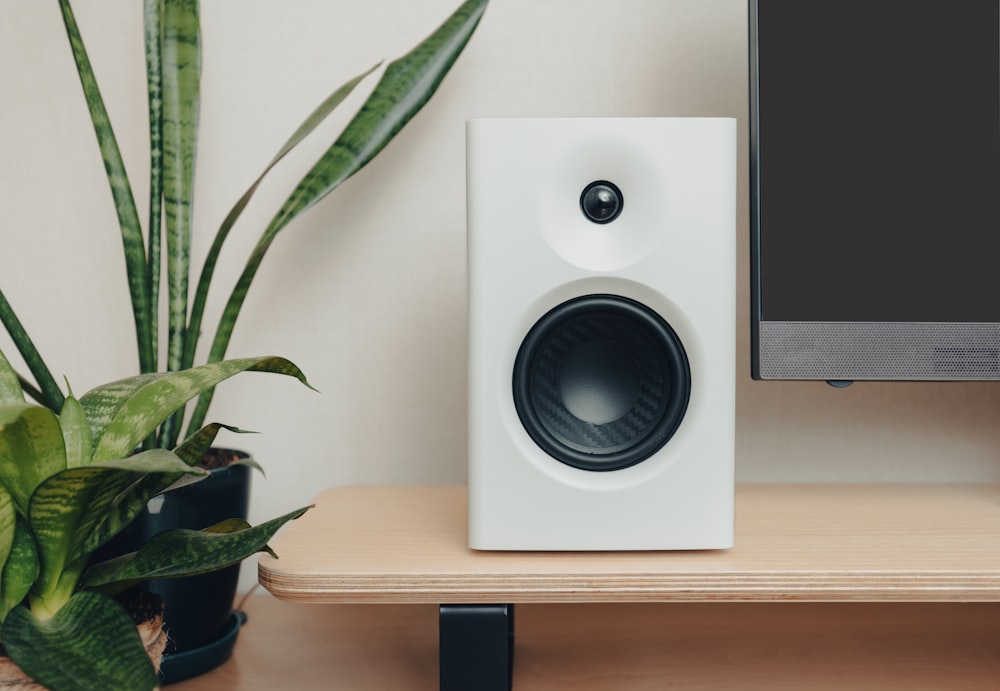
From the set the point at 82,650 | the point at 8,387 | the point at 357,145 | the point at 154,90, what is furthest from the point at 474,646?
the point at 154,90

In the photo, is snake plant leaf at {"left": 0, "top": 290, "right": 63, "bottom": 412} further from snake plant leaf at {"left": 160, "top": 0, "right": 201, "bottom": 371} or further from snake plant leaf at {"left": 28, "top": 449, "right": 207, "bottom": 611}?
snake plant leaf at {"left": 28, "top": 449, "right": 207, "bottom": 611}

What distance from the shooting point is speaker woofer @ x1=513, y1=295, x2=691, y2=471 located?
0.56 meters

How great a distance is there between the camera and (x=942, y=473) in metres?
0.89

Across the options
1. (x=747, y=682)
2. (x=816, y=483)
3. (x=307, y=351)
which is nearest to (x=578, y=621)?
(x=747, y=682)

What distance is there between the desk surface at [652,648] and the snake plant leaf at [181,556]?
0.21m

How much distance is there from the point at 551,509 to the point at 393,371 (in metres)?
0.38

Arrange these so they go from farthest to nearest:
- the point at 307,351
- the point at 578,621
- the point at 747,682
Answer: the point at 307,351 < the point at 578,621 < the point at 747,682

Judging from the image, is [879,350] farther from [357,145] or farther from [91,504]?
[91,504]

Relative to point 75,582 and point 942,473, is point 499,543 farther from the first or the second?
point 942,473

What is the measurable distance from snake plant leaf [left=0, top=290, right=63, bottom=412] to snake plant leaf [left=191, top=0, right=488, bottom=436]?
0.12 meters

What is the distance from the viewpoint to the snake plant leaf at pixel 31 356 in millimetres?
619

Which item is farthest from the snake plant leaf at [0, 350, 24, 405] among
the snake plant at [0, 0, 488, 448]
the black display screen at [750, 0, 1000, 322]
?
the black display screen at [750, 0, 1000, 322]

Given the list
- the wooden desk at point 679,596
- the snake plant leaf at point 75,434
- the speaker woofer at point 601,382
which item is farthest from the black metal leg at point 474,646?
the snake plant leaf at point 75,434

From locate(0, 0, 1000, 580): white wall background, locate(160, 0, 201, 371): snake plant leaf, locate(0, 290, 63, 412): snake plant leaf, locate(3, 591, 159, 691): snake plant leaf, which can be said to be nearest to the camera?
locate(3, 591, 159, 691): snake plant leaf
